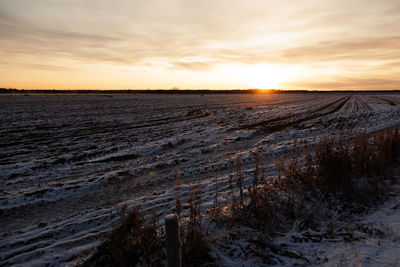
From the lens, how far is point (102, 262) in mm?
3395

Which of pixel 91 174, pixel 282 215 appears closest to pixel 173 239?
pixel 282 215

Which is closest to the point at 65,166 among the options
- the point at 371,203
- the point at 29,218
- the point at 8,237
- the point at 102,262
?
the point at 29,218

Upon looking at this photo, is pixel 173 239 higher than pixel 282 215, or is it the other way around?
pixel 173 239

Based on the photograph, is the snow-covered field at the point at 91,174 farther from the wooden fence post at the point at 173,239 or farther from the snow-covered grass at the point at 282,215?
the wooden fence post at the point at 173,239

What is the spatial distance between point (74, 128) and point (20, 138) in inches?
140

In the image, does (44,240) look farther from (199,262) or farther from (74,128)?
(74,128)

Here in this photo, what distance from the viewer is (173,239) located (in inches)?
100

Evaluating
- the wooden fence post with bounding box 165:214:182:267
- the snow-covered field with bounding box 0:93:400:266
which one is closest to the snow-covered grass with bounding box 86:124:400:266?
the snow-covered field with bounding box 0:93:400:266

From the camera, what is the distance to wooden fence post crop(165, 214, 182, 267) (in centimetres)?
247

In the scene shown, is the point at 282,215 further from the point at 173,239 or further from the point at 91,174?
the point at 91,174

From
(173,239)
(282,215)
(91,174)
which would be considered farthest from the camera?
(91,174)

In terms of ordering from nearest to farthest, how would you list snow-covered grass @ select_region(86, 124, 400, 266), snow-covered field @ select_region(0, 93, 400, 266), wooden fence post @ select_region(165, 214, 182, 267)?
1. wooden fence post @ select_region(165, 214, 182, 267)
2. snow-covered grass @ select_region(86, 124, 400, 266)
3. snow-covered field @ select_region(0, 93, 400, 266)

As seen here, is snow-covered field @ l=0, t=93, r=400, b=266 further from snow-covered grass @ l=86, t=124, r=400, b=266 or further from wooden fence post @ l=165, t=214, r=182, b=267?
wooden fence post @ l=165, t=214, r=182, b=267

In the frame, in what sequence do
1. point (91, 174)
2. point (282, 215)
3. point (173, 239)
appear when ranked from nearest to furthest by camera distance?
point (173, 239)
point (282, 215)
point (91, 174)
